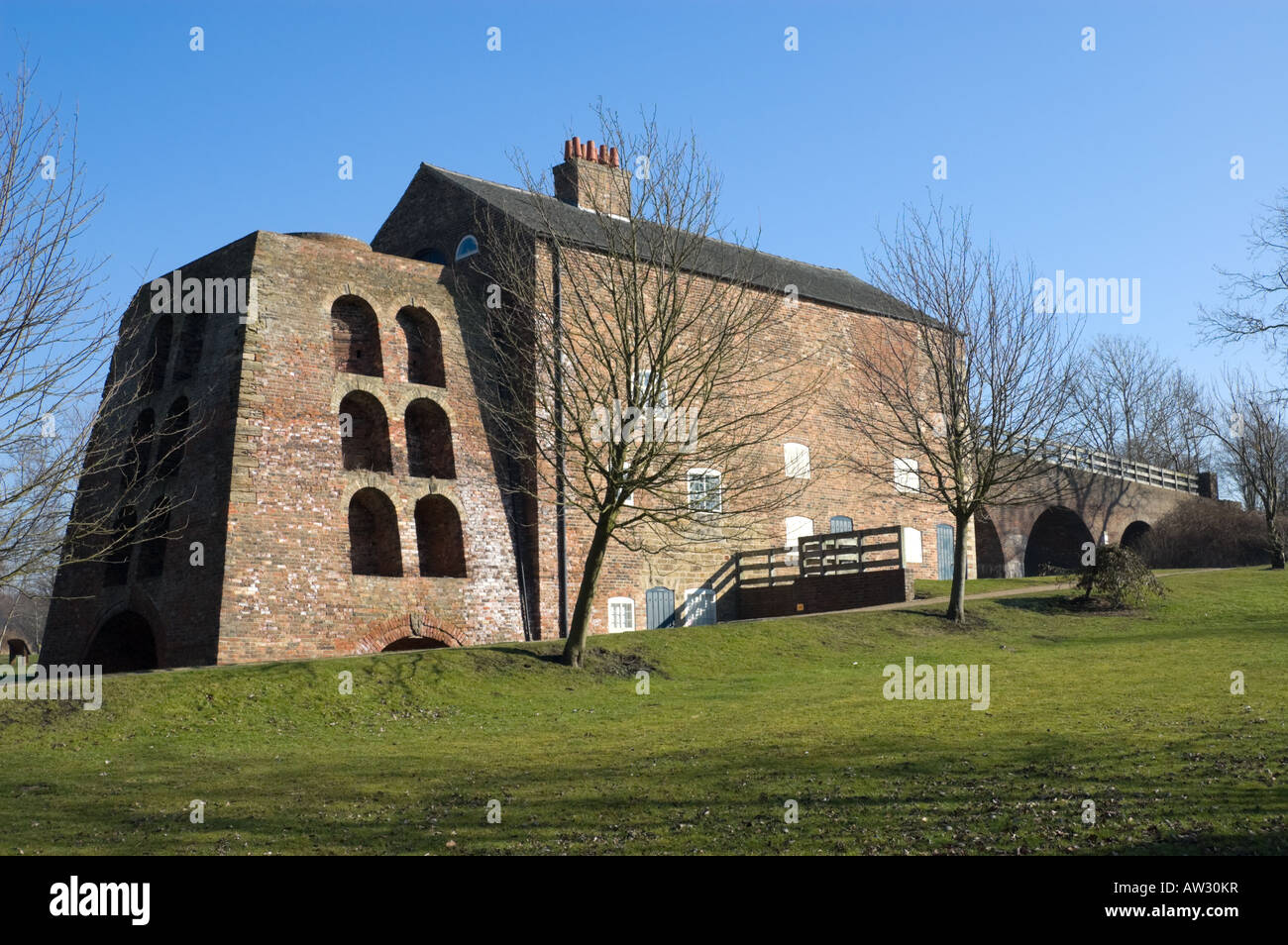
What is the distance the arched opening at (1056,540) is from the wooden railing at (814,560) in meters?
16.1

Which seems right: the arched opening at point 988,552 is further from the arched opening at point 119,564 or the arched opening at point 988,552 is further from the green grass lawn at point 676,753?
the arched opening at point 119,564

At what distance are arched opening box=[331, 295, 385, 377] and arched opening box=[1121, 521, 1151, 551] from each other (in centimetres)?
3346

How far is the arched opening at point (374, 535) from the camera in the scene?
932 inches

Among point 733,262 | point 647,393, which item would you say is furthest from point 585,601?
point 733,262

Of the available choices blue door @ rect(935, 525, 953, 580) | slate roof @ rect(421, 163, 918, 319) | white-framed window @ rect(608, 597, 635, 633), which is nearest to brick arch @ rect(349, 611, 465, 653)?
white-framed window @ rect(608, 597, 635, 633)

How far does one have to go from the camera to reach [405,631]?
75.4ft

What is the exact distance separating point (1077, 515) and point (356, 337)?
1174 inches

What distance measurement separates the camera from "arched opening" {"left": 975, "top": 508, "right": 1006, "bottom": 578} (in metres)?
40.1

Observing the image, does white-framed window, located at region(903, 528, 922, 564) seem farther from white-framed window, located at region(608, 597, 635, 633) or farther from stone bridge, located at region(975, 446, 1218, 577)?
white-framed window, located at region(608, 597, 635, 633)

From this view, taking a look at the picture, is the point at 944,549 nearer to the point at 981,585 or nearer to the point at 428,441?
the point at 981,585

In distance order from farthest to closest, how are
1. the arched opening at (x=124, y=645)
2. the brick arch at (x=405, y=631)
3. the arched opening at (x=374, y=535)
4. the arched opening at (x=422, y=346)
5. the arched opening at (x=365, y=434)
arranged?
the arched opening at (x=422, y=346) → the arched opening at (x=124, y=645) → the arched opening at (x=365, y=434) → the arched opening at (x=374, y=535) → the brick arch at (x=405, y=631)

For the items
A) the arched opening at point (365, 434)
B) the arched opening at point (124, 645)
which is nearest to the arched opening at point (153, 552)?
the arched opening at point (124, 645)

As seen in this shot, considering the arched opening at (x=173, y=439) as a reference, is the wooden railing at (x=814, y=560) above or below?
below
